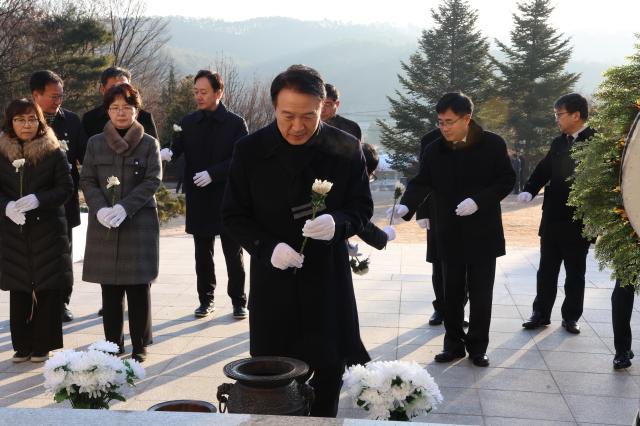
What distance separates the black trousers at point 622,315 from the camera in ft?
16.6

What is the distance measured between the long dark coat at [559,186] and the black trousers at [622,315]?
906 millimetres

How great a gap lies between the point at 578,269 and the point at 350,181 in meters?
3.42

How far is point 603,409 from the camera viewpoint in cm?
443

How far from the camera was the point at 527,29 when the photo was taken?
138 feet

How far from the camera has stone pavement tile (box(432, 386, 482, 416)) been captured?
14.4ft

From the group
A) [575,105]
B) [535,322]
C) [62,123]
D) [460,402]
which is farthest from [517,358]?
[62,123]

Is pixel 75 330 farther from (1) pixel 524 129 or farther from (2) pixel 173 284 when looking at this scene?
(1) pixel 524 129

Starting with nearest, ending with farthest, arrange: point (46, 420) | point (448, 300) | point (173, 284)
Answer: point (46, 420) → point (448, 300) → point (173, 284)

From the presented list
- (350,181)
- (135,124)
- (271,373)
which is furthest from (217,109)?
(271,373)

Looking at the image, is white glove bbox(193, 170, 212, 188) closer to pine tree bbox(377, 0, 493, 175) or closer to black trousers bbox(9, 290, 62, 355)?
black trousers bbox(9, 290, 62, 355)

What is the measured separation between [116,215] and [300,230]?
1.98 metres

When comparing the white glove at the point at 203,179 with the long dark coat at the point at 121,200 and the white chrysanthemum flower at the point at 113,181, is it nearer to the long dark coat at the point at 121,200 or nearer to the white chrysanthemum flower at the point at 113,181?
the long dark coat at the point at 121,200

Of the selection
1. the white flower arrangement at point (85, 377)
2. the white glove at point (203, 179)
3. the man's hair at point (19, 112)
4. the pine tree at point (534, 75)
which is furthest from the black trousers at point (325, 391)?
the pine tree at point (534, 75)

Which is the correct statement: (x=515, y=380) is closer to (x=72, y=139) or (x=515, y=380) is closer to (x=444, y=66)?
(x=72, y=139)
